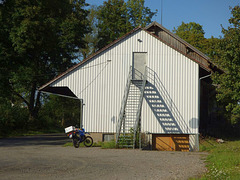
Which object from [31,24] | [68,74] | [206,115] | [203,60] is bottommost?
[206,115]

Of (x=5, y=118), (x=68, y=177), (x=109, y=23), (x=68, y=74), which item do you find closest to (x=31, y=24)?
(x=5, y=118)

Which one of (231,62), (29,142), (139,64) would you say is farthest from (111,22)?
(231,62)

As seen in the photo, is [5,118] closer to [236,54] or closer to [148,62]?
[148,62]

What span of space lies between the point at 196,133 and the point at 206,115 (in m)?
7.68

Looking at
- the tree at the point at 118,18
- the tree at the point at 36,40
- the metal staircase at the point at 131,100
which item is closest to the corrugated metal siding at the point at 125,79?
the metal staircase at the point at 131,100

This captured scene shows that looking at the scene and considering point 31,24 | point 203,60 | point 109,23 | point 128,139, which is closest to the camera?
point 128,139

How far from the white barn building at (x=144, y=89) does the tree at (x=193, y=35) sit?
29331mm

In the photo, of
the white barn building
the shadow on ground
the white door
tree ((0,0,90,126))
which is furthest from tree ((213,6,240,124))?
tree ((0,0,90,126))

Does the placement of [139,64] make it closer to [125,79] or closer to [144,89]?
[125,79]

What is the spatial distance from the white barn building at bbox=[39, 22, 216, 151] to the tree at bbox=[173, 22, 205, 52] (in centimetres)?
2933

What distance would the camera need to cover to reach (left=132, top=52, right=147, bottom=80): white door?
23.6 m

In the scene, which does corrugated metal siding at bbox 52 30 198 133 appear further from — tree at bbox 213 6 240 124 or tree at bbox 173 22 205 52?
tree at bbox 173 22 205 52

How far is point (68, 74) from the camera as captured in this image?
78.8 feet

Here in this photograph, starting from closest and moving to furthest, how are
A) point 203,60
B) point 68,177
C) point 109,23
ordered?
point 68,177 < point 203,60 < point 109,23
